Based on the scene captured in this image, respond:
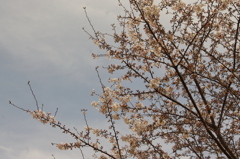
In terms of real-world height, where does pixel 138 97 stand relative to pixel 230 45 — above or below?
below

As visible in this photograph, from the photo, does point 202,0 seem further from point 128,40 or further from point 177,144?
point 177,144

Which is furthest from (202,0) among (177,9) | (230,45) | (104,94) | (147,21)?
(104,94)

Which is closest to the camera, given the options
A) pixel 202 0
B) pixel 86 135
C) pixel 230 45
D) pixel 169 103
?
pixel 86 135

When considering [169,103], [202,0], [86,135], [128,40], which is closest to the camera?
[86,135]

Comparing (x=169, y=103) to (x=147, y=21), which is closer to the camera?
(x=147, y=21)

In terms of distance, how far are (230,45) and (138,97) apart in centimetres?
320

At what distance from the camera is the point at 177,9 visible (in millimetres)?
6445

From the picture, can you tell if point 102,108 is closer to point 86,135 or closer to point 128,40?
point 86,135

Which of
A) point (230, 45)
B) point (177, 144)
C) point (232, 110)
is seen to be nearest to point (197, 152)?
point (177, 144)

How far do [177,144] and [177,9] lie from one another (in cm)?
396

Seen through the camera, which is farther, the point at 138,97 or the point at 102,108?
the point at 138,97

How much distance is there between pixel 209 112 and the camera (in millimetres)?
6441

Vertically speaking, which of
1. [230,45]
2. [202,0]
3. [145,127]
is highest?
[230,45]

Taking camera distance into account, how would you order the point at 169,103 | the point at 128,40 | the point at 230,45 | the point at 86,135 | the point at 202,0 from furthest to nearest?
the point at 230,45
the point at 169,103
the point at 128,40
the point at 202,0
the point at 86,135
